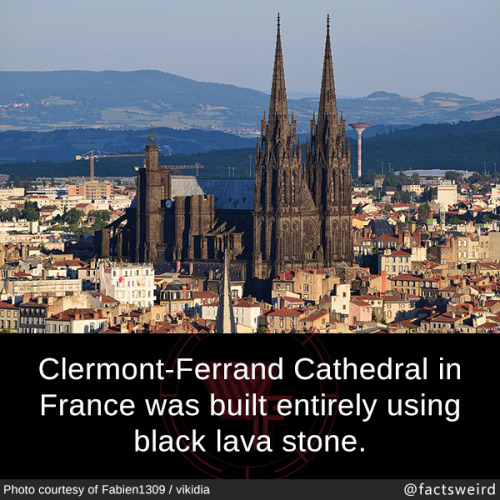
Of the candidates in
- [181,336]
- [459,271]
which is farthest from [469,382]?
[459,271]

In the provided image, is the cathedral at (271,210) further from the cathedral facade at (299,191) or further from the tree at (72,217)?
the tree at (72,217)

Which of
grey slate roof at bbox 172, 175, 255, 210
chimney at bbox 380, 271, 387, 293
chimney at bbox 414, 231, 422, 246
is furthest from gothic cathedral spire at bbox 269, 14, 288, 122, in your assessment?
chimney at bbox 414, 231, 422, 246

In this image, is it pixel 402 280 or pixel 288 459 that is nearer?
pixel 288 459

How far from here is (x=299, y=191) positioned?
10550 centimetres

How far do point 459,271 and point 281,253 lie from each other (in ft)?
42.7

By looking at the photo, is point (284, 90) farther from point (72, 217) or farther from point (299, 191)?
point (72, 217)

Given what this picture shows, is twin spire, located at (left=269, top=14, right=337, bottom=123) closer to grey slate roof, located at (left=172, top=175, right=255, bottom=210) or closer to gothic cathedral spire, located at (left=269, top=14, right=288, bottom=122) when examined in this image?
gothic cathedral spire, located at (left=269, top=14, right=288, bottom=122)

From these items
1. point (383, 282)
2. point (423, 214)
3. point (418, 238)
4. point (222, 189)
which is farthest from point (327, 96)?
point (423, 214)

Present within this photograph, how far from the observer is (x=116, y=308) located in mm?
87938

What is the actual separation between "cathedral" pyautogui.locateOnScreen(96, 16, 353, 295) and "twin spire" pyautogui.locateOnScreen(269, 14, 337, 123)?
0.05 metres

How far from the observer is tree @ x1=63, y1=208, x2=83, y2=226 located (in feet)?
624

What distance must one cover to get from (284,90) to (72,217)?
8934 cm
